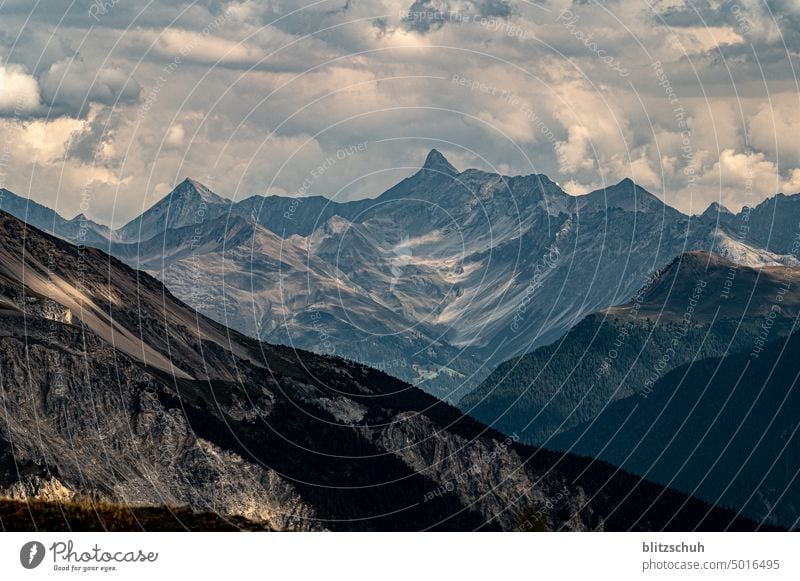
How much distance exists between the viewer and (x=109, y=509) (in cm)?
9788
